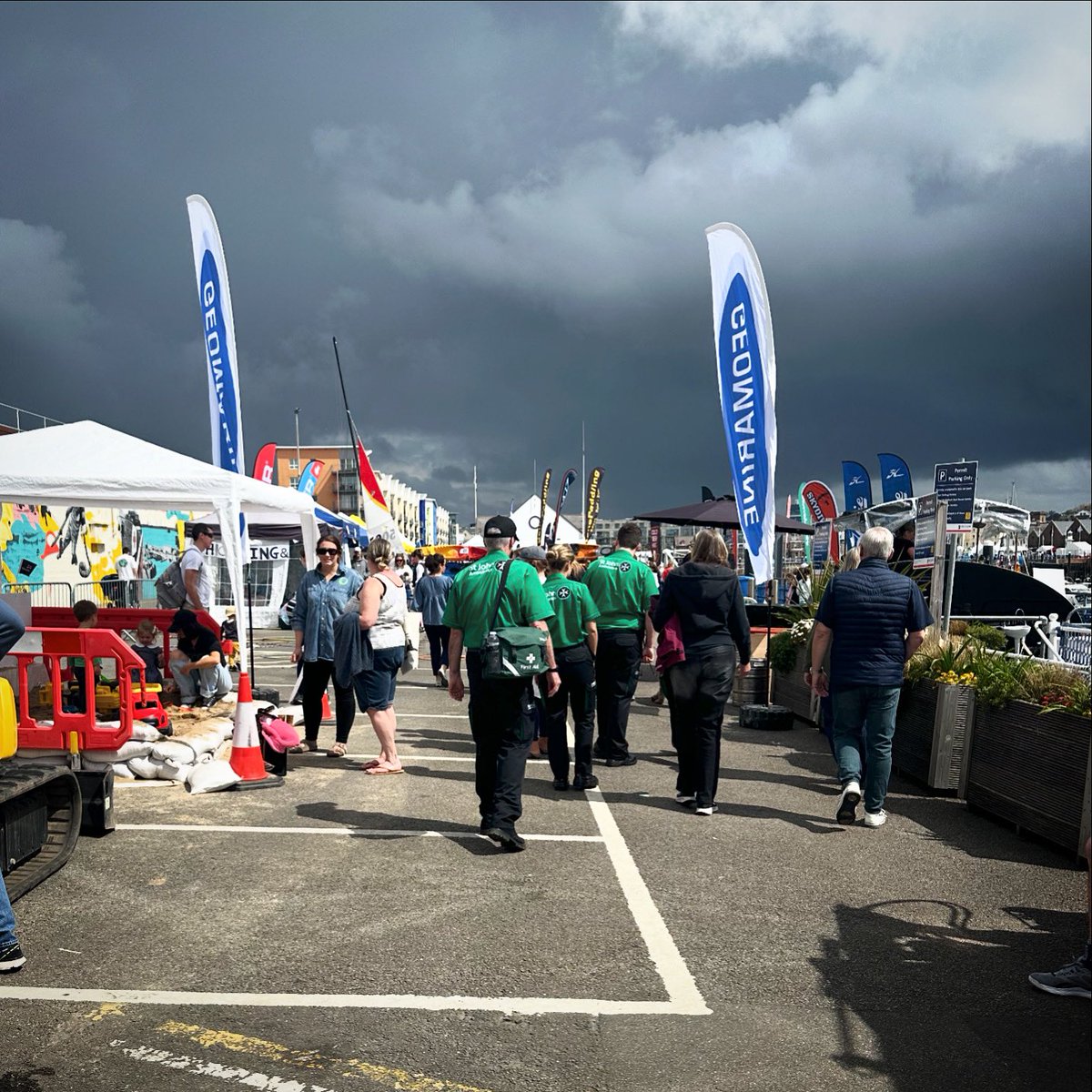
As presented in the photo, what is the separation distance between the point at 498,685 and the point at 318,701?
126 inches

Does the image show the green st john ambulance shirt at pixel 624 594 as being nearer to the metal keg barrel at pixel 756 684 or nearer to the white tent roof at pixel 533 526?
the metal keg barrel at pixel 756 684

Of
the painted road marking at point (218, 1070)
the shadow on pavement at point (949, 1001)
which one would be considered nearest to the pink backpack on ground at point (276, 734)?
the painted road marking at point (218, 1070)

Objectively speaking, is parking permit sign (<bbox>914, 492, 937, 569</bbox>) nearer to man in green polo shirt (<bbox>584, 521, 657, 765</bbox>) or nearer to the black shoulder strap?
man in green polo shirt (<bbox>584, 521, 657, 765</bbox>)

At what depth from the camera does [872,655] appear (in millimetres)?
6031

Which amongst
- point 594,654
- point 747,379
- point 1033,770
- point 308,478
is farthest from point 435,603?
point 308,478

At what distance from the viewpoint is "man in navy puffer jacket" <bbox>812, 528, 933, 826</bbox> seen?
6035 mm

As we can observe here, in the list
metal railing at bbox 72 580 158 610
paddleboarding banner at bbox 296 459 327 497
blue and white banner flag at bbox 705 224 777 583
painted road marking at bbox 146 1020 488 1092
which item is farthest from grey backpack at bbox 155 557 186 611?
paddleboarding banner at bbox 296 459 327 497

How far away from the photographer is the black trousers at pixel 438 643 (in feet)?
43.0

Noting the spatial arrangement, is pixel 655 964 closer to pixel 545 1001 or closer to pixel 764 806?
pixel 545 1001

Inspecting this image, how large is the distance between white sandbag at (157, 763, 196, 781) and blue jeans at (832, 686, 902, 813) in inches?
185

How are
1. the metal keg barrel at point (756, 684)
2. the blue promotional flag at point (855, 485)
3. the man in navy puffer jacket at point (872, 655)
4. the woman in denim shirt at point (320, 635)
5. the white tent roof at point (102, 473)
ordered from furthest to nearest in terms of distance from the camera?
the blue promotional flag at point (855, 485)
the metal keg barrel at point (756, 684)
the white tent roof at point (102, 473)
the woman in denim shirt at point (320, 635)
the man in navy puffer jacket at point (872, 655)

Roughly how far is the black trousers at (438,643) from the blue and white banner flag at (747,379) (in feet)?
15.5

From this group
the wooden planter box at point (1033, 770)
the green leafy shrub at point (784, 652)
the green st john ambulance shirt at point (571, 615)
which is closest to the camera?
the wooden planter box at point (1033, 770)

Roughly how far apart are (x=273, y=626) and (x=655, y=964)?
829 inches
